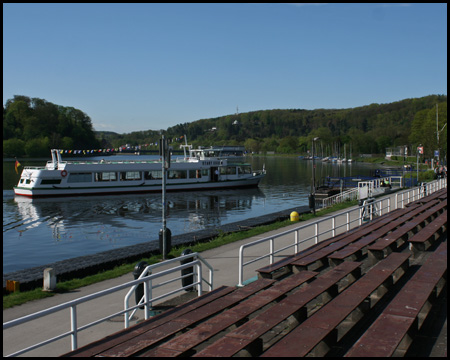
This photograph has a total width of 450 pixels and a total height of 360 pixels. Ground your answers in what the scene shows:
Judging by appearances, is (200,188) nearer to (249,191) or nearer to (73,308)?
(249,191)

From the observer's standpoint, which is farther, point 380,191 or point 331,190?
point 331,190

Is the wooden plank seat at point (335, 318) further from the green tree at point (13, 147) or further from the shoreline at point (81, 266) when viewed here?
the green tree at point (13, 147)

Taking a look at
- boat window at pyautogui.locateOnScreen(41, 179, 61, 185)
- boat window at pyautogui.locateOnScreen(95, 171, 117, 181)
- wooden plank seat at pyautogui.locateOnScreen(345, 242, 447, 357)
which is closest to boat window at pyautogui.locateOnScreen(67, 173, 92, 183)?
boat window at pyautogui.locateOnScreen(95, 171, 117, 181)

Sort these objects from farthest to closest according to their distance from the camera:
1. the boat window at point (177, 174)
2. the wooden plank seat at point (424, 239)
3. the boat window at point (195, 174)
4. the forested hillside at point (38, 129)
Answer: the forested hillside at point (38, 129), the boat window at point (195, 174), the boat window at point (177, 174), the wooden plank seat at point (424, 239)

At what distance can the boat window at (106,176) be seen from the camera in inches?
2061

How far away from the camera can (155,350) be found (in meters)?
4.96

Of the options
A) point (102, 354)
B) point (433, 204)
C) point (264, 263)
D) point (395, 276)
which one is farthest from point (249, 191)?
point (102, 354)

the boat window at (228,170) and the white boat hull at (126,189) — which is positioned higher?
the boat window at (228,170)

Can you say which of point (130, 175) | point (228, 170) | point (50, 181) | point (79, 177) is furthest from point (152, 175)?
point (50, 181)

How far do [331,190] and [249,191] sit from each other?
1120cm

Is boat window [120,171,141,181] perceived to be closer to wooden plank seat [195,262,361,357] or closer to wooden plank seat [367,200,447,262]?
wooden plank seat [367,200,447,262]

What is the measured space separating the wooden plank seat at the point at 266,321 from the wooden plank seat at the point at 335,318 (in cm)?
28

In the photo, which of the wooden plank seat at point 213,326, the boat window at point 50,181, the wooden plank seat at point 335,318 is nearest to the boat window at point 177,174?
the boat window at point 50,181

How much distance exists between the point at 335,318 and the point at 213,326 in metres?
1.56
